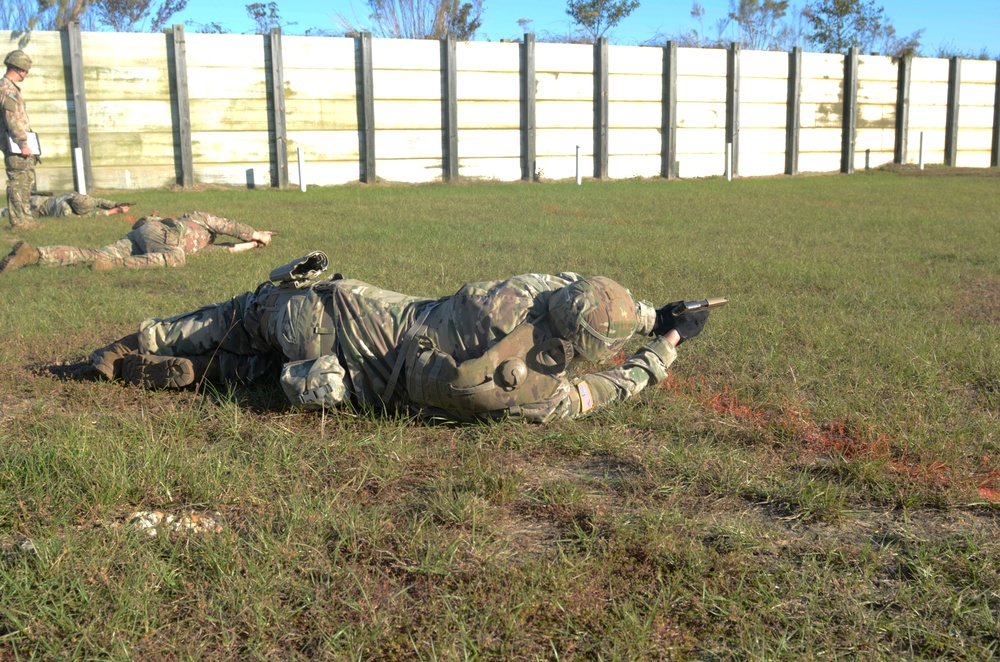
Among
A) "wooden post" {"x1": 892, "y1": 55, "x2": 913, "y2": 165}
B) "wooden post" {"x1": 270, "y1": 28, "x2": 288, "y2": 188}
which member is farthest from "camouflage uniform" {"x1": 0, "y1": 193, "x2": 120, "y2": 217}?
"wooden post" {"x1": 892, "y1": 55, "x2": 913, "y2": 165}

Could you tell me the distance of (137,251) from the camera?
315 inches

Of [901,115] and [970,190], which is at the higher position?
[901,115]

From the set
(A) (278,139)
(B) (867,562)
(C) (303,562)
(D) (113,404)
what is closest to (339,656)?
(C) (303,562)

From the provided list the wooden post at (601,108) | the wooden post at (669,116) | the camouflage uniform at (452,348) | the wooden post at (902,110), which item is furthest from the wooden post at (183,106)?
the wooden post at (902,110)

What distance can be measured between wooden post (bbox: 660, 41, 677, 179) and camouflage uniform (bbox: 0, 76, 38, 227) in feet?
44.1

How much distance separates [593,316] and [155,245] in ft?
18.7

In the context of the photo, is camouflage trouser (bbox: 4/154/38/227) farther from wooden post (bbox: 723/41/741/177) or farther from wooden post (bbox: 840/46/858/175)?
wooden post (bbox: 840/46/858/175)

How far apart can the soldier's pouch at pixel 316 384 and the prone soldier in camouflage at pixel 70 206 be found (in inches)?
354

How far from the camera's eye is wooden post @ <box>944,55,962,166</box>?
2344 cm

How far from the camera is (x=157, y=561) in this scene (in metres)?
2.50

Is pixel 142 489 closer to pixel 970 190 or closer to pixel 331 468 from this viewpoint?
pixel 331 468

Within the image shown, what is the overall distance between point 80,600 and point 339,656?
0.74m

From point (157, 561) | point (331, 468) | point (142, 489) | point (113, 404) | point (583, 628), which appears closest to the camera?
point (583, 628)

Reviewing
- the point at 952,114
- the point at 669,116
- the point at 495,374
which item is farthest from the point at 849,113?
the point at 495,374
